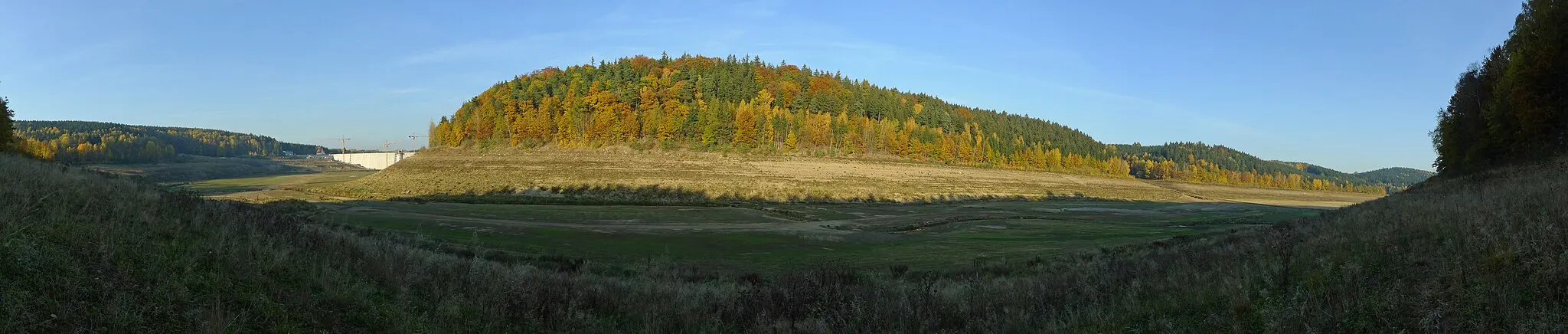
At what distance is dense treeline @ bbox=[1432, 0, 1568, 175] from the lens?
38031 mm

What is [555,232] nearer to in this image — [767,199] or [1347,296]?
[1347,296]

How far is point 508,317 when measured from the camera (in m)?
9.30

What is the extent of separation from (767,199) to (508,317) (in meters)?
69.5

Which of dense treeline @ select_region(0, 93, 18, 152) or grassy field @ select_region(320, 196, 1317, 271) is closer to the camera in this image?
grassy field @ select_region(320, 196, 1317, 271)

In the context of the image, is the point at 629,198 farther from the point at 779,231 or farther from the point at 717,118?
the point at 717,118

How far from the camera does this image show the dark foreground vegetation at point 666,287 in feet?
20.6

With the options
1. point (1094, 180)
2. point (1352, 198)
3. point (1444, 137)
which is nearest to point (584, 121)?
point (1094, 180)

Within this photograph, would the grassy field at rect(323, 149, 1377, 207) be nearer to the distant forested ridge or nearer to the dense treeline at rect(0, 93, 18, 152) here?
the distant forested ridge

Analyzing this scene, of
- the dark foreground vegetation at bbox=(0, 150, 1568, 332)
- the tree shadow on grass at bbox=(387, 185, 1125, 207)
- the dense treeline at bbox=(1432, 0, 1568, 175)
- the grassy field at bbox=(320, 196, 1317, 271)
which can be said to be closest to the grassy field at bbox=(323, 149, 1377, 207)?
the tree shadow on grass at bbox=(387, 185, 1125, 207)

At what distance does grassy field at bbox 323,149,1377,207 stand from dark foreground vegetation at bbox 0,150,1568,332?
65891 mm

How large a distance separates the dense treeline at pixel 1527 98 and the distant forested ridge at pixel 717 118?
83484 millimetres

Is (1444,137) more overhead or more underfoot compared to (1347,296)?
more overhead

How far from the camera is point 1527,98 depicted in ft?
132

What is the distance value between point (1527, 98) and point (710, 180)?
238ft
